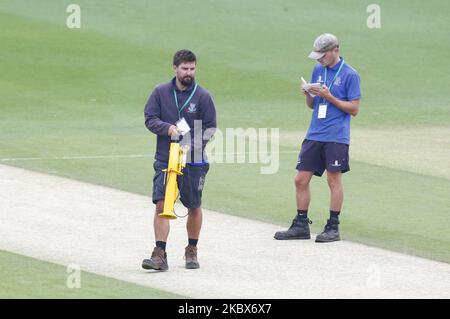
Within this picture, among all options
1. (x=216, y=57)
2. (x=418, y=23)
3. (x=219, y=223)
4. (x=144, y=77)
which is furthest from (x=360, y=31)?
(x=219, y=223)

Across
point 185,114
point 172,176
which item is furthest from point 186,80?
point 172,176

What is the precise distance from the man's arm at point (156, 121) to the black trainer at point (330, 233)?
2356 mm

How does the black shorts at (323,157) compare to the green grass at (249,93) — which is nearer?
the black shorts at (323,157)

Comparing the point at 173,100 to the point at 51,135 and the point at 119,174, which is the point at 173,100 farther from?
the point at 51,135

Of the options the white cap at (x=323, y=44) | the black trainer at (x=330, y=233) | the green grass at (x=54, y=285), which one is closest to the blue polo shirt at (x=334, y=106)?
the white cap at (x=323, y=44)

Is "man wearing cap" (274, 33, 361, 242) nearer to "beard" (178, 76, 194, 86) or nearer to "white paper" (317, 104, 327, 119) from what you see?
"white paper" (317, 104, 327, 119)

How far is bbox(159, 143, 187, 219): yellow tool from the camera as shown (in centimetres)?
1130

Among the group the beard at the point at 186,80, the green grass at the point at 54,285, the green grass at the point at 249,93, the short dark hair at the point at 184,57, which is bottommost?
the green grass at the point at 54,285

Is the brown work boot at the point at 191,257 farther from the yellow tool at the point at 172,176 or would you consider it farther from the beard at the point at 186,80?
the beard at the point at 186,80

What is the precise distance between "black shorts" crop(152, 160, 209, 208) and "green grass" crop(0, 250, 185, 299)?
42.2 inches

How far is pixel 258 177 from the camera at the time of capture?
1683 centimetres

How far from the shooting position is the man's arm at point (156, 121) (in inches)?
450

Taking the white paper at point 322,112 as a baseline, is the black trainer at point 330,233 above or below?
below

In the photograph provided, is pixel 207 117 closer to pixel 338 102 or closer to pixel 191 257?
pixel 191 257
